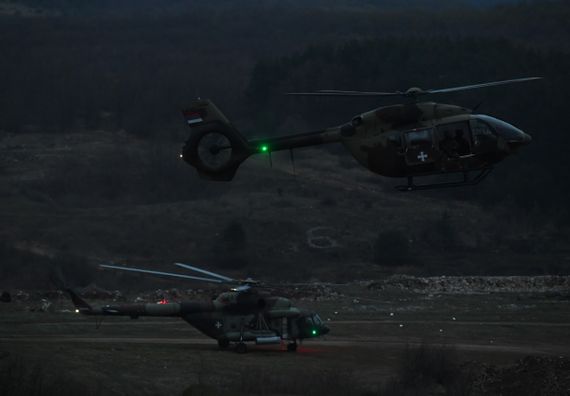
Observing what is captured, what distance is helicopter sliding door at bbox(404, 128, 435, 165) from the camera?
30.2m

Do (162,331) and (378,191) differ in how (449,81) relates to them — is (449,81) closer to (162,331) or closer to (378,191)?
(378,191)

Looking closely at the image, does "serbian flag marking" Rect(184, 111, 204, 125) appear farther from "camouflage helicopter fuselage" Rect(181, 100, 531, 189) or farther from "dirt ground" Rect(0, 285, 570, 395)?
"dirt ground" Rect(0, 285, 570, 395)

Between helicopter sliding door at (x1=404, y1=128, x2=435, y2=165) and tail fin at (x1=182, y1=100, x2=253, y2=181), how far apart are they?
437 centimetres

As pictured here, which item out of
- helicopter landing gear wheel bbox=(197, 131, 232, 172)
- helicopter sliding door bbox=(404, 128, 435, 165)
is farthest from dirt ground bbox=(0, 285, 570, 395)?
helicopter sliding door bbox=(404, 128, 435, 165)

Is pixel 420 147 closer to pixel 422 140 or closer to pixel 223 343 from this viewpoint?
pixel 422 140

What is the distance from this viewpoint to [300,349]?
36.5 m

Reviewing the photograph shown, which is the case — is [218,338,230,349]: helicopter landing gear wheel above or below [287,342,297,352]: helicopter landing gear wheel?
above

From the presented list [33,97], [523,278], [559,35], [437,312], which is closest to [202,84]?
[33,97]

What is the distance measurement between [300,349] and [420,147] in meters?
8.95

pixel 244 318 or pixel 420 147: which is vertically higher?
pixel 420 147

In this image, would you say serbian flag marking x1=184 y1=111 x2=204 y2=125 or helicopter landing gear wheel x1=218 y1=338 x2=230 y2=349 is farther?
helicopter landing gear wheel x1=218 y1=338 x2=230 y2=349

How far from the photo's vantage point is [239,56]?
121 meters

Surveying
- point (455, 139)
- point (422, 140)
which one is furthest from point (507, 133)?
point (422, 140)

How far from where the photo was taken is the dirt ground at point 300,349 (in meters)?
31.0
